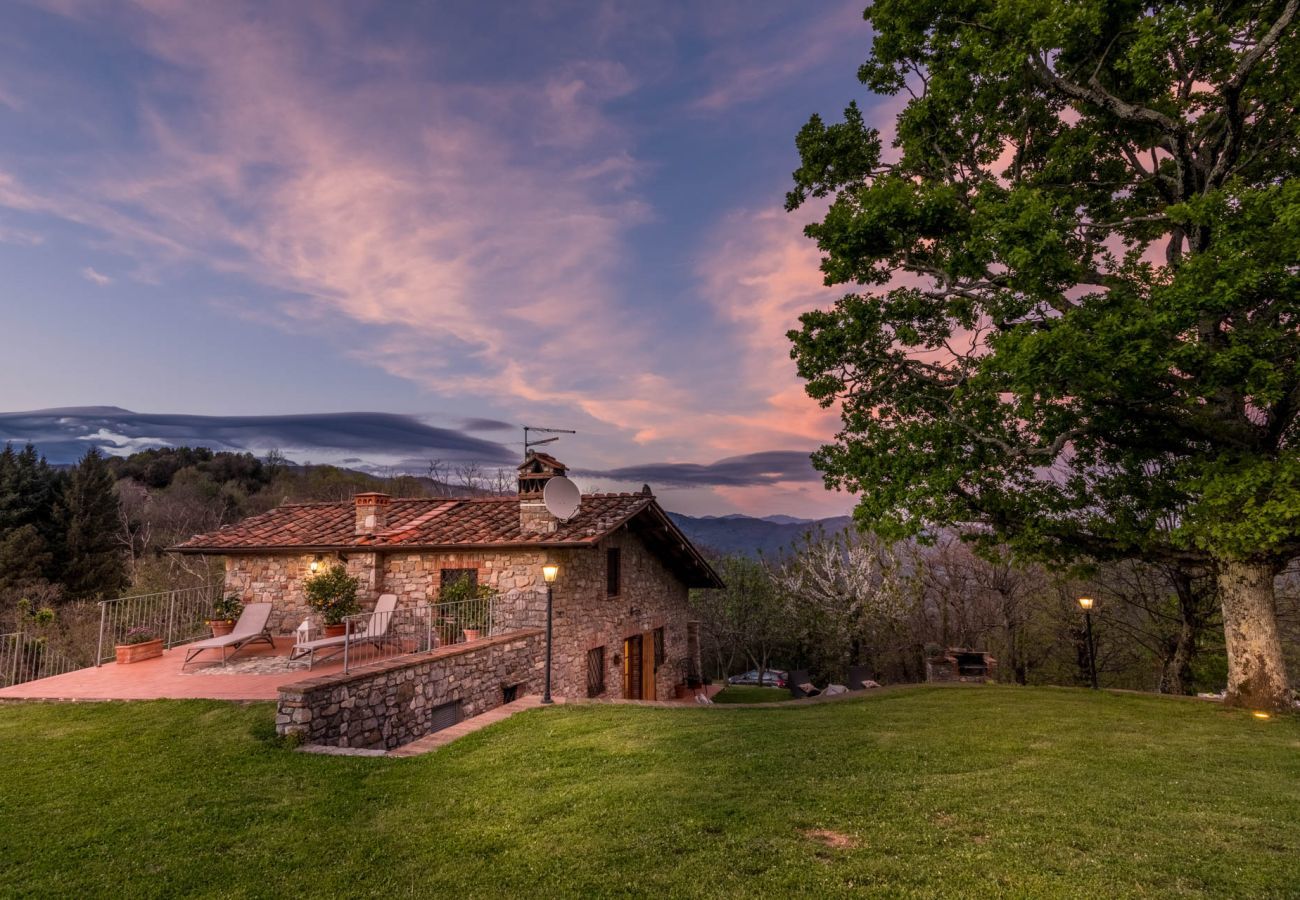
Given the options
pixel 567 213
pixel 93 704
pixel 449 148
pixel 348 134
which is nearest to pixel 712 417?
pixel 567 213

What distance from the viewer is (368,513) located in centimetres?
1369

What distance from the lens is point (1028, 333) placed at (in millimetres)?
8180

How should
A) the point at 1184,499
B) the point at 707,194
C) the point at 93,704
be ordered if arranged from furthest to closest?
the point at 707,194
the point at 1184,499
the point at 93,704

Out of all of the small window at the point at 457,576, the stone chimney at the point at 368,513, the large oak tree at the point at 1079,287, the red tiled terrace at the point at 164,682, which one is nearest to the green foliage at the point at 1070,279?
the large oak tree at the point at 1079,287

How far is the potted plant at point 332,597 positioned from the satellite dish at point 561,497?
461 centimetres

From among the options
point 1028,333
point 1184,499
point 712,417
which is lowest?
point 1184,499

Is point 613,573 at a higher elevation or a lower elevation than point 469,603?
higher

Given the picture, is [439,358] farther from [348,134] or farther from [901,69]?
[901,69]

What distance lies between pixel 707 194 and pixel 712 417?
1026cm

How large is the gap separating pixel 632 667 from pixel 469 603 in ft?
18.5

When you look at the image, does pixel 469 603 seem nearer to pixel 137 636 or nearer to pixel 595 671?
pixel 595 671

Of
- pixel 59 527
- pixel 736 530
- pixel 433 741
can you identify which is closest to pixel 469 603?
pixel 433 741

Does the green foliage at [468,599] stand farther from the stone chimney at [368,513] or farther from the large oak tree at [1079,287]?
the large oak tree at [1079,287]

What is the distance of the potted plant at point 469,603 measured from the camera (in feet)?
36.3
